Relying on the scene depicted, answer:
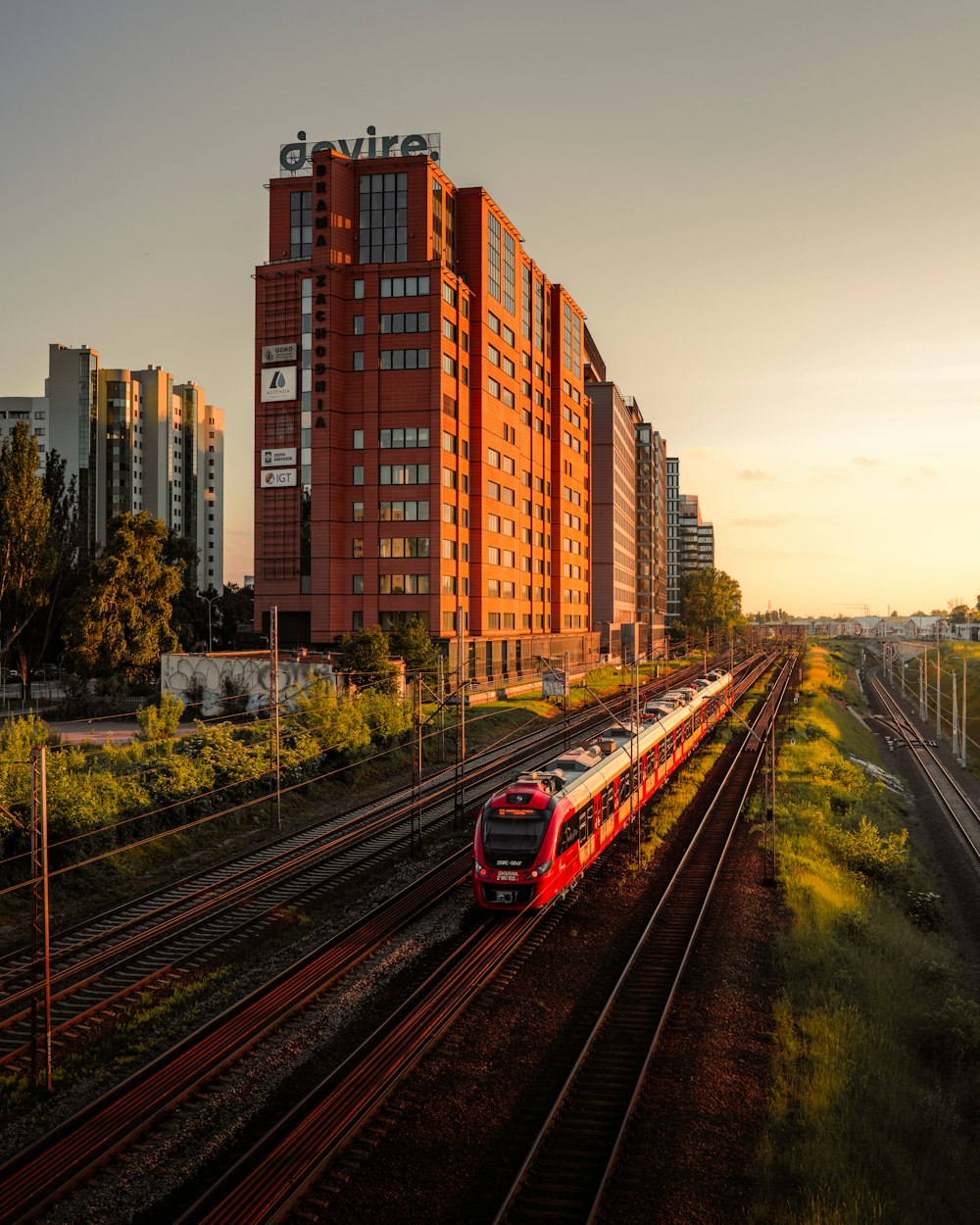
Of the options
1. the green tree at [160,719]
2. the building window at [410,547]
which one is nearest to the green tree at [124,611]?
the building window at [410,547]

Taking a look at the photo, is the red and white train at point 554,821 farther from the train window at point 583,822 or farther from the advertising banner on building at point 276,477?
the advertising banner on building at point 276,477

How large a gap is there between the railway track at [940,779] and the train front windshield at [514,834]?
23107mm

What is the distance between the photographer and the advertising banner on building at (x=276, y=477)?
2913 inches

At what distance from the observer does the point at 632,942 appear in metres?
22.9

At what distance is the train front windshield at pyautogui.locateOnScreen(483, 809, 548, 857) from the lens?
2298 centimetres

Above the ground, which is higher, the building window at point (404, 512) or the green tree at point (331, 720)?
the building window at point (404, 512)

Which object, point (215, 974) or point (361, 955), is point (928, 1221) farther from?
point (215, 974)

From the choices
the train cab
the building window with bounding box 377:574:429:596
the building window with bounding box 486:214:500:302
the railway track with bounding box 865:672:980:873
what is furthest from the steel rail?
the building window with bounding box 486:214:500:302

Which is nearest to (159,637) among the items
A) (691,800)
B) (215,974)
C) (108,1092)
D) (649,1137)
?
(691,800)

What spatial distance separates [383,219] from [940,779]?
6239cm

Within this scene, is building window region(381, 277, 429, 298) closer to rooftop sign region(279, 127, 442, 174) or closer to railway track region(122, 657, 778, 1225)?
rooftop sign region(279, 127, 442, 174)

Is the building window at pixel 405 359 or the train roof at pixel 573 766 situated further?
the building window at pixel 405 359

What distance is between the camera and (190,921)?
23969mm

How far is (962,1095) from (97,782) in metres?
27.5
